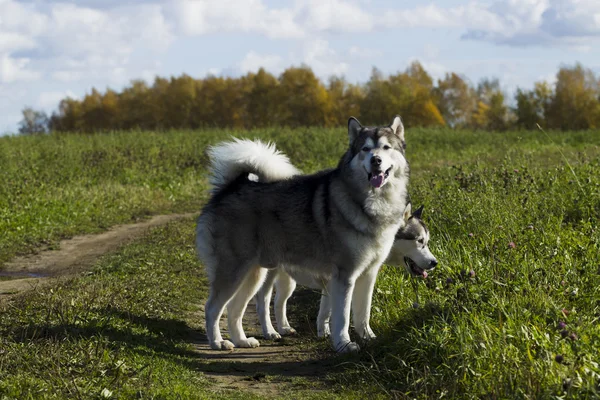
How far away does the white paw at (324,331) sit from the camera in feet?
23.1

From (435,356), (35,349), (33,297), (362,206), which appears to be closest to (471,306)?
(435,356)

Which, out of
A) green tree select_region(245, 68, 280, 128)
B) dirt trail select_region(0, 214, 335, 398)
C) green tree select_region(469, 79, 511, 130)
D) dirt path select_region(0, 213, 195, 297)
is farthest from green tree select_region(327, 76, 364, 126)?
dirt trail select_region(0, 214, 335, 398)

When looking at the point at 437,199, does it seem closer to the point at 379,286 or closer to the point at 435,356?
the point at 379,286

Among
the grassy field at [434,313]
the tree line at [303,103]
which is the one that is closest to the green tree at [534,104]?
the tree line at [303,103]

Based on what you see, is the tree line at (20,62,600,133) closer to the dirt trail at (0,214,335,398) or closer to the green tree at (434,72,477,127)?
the green tree at (434,72,477,127)

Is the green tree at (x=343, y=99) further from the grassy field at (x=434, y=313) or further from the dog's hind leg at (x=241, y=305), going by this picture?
the dog's hind leg at (x=241, y=305)

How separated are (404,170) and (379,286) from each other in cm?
157

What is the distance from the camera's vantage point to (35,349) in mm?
5391

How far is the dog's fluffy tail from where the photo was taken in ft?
22.4

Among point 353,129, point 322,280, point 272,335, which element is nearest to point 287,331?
point 272,335

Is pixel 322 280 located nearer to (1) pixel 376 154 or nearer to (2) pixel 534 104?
(1) pixel 376 154

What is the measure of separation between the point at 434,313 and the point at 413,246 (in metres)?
1.26

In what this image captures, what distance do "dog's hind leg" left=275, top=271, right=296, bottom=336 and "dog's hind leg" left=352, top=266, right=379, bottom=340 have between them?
2.92 ft

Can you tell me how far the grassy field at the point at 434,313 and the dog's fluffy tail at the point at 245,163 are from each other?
1.54m
